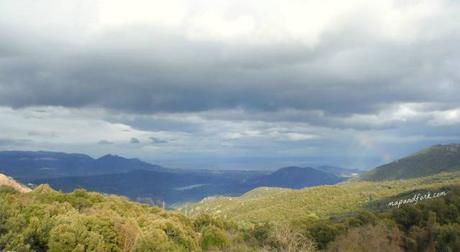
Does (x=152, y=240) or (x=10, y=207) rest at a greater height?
(x=10, y=207)

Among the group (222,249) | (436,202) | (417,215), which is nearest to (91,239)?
(222,249)

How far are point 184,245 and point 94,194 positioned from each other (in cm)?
5330

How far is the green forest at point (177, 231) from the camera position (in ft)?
276

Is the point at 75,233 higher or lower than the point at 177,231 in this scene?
higher

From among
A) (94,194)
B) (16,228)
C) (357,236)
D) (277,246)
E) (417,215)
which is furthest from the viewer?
(94,194)

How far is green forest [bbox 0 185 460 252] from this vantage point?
276ft

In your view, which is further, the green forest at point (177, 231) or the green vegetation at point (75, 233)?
the green forest at point (177, 231)

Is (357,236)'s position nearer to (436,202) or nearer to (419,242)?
(419,242)

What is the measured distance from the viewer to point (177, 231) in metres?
102

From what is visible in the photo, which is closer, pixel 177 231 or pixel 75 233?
pixel 75 233

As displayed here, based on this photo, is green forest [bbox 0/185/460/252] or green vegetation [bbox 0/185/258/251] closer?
green vegetation [bbox 0/185/258/251]

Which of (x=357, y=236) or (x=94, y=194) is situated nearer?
(x=357, y=236)

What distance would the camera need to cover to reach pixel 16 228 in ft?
272

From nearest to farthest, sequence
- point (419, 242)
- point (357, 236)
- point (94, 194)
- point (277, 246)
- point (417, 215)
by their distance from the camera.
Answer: point (277, 246), point (357, 236), point (419, 242), point (417, 215), point (94, 194)
